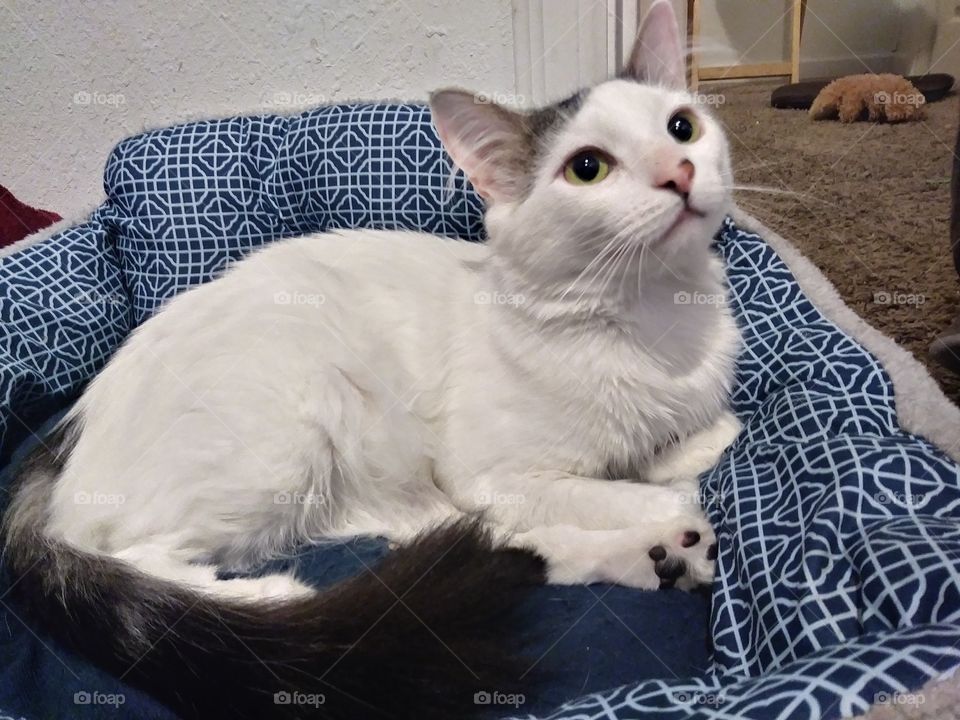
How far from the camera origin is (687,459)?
145cm

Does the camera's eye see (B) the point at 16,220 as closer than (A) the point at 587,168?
No

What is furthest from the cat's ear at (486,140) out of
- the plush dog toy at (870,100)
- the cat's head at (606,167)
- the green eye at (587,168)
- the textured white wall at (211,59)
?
the plush dog toy at (870,100)

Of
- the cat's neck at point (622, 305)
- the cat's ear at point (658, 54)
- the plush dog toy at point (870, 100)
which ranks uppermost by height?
the cat's ear at point (658, 54)

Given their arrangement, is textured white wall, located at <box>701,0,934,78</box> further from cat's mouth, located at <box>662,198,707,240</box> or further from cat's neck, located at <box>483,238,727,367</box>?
cat's mouth, located at <box>662,198,707,240</box>

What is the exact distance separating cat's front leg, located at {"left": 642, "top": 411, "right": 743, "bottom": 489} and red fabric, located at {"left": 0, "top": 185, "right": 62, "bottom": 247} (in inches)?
81.8

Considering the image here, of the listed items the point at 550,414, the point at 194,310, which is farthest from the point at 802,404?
the point at 194,310

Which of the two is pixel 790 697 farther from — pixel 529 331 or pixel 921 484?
pixel 529 331

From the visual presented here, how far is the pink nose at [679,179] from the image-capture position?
106 cm

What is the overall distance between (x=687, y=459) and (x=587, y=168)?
649mm

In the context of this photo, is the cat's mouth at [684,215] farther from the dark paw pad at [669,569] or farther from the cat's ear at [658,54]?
the dark paw pad at [669,569]

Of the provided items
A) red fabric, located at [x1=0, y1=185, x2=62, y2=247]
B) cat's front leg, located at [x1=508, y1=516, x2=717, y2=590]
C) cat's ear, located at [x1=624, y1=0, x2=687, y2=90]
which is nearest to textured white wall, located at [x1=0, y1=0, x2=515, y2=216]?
red fabric, located at [x1=0, y1=185, x2=62, y2=247]

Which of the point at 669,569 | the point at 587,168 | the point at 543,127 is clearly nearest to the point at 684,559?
the point at 669,569

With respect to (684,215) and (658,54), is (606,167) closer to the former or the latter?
(684,215)

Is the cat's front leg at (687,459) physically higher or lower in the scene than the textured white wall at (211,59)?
lower
